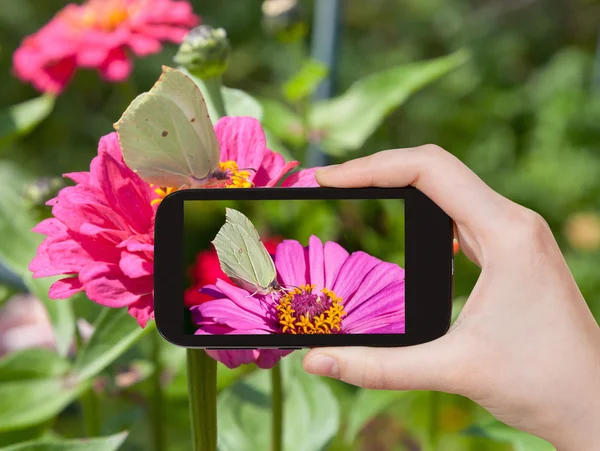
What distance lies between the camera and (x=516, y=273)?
0.29 meters

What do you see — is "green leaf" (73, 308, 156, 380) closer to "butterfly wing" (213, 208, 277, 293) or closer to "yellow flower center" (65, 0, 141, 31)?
"butterfly wing" (213, 208, 277, 293)

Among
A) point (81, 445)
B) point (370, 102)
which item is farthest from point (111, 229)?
point (370, 102)

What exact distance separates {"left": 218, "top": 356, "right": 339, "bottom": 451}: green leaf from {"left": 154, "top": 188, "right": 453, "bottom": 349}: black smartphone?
4.8 inches

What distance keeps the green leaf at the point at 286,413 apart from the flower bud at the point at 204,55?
184 mm

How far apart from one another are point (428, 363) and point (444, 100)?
1010 millimetres

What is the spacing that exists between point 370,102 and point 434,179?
0.25 metres

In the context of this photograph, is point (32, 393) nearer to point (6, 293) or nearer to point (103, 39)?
point (6, 293)

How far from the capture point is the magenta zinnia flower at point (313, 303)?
29 cm

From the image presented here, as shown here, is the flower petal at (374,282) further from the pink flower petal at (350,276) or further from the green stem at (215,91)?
the green stem at (215,91)

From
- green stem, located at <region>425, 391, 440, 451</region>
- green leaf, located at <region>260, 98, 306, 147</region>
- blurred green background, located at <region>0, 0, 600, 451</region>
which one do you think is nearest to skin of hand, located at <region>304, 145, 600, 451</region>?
green stem, located at <region>425, 391, 440, 451</region>

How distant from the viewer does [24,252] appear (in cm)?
42

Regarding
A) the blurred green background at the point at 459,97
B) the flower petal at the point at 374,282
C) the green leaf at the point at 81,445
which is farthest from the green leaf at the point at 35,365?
the blurred green background at the point at 459,97

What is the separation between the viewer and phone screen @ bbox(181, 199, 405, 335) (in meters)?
0.29

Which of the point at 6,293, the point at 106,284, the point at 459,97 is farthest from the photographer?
the point at 459,97
